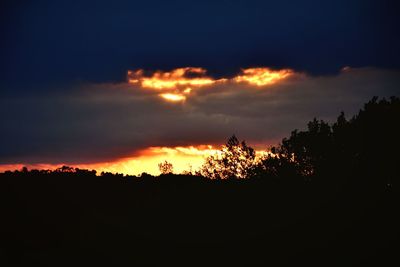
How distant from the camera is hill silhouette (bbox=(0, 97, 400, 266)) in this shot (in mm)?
30984

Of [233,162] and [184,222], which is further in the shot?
[233,162]

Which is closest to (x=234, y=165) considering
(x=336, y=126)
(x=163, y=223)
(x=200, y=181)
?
(x=336, y=126)

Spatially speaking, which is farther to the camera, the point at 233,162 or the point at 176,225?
the point at 233,162

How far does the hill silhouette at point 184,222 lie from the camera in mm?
30984

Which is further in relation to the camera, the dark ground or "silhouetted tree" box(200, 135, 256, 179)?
"silhouetted tree" box(200, 135, 256, 179)

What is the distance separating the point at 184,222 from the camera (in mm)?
37031

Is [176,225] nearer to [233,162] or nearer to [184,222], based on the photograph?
[184,222]

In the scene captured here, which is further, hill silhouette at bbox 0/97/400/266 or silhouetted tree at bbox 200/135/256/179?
silhouetted tree at bbox 200/135/256/179

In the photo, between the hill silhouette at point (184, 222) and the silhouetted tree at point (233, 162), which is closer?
the hill silhouette at point (184, 222)

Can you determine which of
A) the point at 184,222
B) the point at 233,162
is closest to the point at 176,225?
the point at 184,222

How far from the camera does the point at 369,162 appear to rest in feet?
220

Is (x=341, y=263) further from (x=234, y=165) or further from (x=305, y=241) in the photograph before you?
(x=234, y=165)

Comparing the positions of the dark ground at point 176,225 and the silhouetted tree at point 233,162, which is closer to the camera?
the dark ground at point 176,225

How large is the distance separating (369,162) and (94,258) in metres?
45.4
